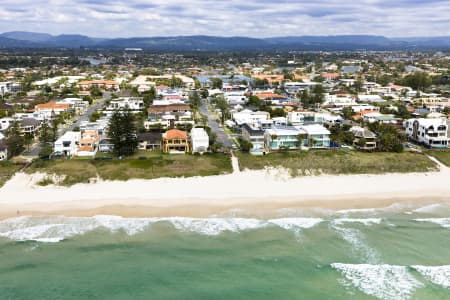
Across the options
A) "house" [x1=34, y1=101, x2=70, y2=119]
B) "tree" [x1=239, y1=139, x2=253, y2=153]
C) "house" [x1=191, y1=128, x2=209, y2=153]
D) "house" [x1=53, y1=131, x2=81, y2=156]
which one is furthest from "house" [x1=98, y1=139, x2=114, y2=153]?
"house" [x1=34, y1=101, x2=70, y2=119]

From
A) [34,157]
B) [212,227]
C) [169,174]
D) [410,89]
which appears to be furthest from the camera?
[410,89]

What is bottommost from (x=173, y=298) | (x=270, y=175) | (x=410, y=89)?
(x=173, y=298)

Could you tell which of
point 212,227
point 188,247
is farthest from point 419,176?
point 188,247

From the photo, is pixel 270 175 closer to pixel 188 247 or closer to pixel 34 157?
pixel 188 247

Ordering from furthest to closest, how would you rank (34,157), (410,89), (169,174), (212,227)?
(410,89) < (34,157) < (169,174) < (212,227)

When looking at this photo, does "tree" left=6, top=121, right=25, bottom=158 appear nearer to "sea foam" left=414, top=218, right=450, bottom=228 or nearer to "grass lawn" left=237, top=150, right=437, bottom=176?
"grass lawn" left=237, top=150, right=437, bottom=176

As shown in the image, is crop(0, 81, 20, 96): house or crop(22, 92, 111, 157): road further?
crop(0, 81, 20, 96): house

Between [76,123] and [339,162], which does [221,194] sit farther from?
[76,123]
